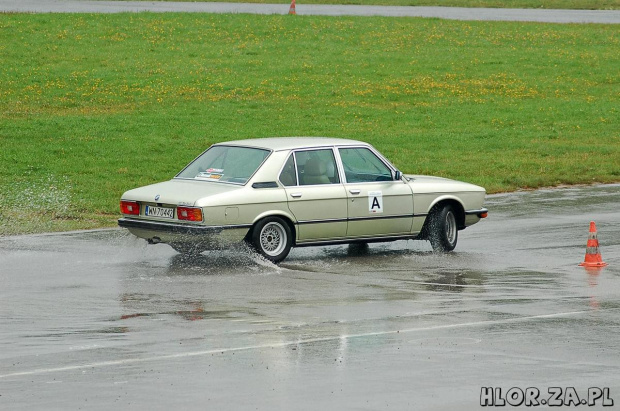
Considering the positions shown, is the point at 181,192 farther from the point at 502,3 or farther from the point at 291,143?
the point at 502,3

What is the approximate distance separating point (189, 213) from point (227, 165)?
1.17 m

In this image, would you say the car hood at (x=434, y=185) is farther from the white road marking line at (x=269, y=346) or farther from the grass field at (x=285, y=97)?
the grass field at (x=285, y=97)

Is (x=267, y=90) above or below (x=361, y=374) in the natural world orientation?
above

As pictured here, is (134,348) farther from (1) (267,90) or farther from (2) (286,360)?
(1) (267,90)

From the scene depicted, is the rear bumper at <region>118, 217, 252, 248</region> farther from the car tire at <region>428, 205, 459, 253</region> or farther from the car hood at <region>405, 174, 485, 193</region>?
the car tire at <region>428, 205, 459, 253</region>

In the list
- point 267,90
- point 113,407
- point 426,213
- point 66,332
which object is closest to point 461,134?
point 267,90

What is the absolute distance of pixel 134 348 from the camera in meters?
8.70

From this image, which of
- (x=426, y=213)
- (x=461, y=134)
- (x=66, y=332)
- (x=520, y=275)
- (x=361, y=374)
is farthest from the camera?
(x=461, y=134)

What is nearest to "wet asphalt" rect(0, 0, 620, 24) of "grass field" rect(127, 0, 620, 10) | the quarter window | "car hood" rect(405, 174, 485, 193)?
"grass field" rect(127, 0, 620, 10)

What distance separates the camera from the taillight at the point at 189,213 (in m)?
12.5

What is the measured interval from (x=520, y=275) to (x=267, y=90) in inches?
791

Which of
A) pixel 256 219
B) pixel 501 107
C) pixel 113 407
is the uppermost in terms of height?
pixel 501 107

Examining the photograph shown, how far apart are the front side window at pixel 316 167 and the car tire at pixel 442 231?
1.44 meters

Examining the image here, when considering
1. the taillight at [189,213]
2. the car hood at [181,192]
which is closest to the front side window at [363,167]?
the car hood at [181,192]
